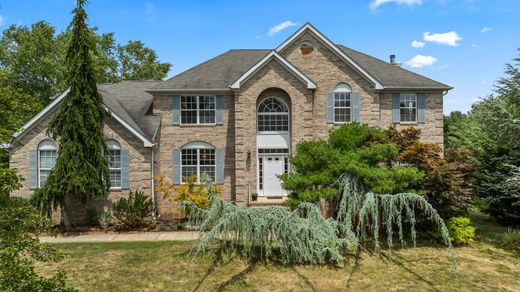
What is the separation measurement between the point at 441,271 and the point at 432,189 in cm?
341

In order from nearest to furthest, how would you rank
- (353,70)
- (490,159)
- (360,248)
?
(360,248) < (490,159) < (353,70)

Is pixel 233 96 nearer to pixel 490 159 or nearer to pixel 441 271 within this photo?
pixel 441 271

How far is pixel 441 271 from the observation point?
10.4m

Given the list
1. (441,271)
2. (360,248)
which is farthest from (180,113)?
(441,271)

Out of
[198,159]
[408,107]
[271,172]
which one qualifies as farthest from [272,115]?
[408,107]

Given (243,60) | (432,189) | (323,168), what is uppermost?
(243,60)

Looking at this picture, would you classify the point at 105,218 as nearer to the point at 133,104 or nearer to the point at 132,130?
the point at 132,130

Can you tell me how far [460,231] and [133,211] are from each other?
15.0 metres

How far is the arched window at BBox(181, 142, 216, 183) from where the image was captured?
19.0 m

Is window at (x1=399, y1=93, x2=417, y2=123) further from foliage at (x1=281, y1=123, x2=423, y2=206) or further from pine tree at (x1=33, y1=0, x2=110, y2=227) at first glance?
pine tree at (x1=33, y1=0, x2=110, y2=227)

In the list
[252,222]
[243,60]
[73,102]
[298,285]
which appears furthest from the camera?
[243,60]

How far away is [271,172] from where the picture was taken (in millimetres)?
19344

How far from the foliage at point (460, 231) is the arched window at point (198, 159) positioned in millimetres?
12695

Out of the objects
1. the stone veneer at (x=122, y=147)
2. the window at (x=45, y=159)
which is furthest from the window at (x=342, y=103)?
the window at (x=45, y=159)
